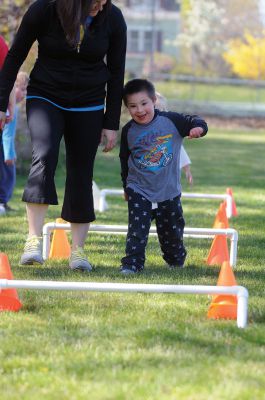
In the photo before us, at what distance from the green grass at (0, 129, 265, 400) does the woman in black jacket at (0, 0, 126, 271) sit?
41 cm

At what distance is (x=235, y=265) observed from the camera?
6801 millimetres

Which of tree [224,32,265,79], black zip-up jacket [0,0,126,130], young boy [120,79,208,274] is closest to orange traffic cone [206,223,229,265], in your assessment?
young boy [120,79,208,274]

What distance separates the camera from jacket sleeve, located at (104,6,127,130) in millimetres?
6031

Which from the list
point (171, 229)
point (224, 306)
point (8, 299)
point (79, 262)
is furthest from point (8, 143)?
point (224, 306)

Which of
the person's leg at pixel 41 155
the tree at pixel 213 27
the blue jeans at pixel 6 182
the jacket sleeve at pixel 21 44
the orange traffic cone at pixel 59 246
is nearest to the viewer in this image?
the jacket sleeve at pixel 21 44

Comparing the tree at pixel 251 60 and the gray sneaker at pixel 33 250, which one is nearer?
the gray sneaker at pixel 33 250

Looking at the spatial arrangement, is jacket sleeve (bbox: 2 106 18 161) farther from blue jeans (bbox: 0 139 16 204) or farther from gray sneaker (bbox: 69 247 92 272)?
gray sneaker (bbox: 69 247 92 272)

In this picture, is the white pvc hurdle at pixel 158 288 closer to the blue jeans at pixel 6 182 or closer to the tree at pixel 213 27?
the blue jeans at pixel 6 182

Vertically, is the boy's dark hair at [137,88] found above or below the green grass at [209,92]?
below

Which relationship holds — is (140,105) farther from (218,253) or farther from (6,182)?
(6,182)

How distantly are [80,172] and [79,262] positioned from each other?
0.57 meters

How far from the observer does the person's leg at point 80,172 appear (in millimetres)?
6035

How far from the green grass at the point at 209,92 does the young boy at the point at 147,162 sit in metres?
29.9

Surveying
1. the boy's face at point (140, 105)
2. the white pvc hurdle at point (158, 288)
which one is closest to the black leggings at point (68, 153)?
the boy's face at point (140, 105)
